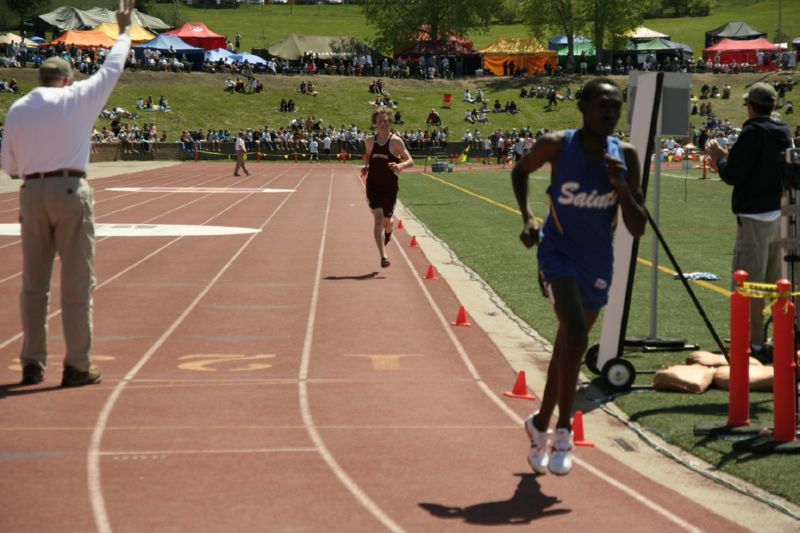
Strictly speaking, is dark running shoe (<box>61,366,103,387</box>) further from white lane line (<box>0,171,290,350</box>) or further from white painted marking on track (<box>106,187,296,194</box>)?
white painted marking on track (<box>106,187,296,194</box>)

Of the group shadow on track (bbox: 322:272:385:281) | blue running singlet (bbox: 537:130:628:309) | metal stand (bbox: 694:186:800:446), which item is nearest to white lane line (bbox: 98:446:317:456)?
blue running singlet (bbox: 537:130:628:309)

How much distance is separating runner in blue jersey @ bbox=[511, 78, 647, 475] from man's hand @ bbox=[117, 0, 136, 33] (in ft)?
10.9

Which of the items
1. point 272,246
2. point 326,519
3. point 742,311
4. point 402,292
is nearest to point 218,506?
point 326,519

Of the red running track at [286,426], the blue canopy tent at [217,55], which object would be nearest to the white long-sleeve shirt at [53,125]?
the red running track at [286,426]

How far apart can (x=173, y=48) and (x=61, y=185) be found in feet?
253

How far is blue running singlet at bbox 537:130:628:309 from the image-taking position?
6293 mm

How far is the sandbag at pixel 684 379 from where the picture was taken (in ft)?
28.8

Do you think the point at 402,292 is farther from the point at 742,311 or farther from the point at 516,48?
the point at 516,48

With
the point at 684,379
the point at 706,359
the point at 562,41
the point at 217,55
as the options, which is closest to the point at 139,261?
the point at 706,359

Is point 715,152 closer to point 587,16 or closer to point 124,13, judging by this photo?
point 124,13

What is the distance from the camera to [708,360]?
364 inches

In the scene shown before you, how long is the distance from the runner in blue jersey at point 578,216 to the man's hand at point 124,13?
3334 mm

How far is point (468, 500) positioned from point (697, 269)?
11202mm

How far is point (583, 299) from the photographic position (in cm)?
641
